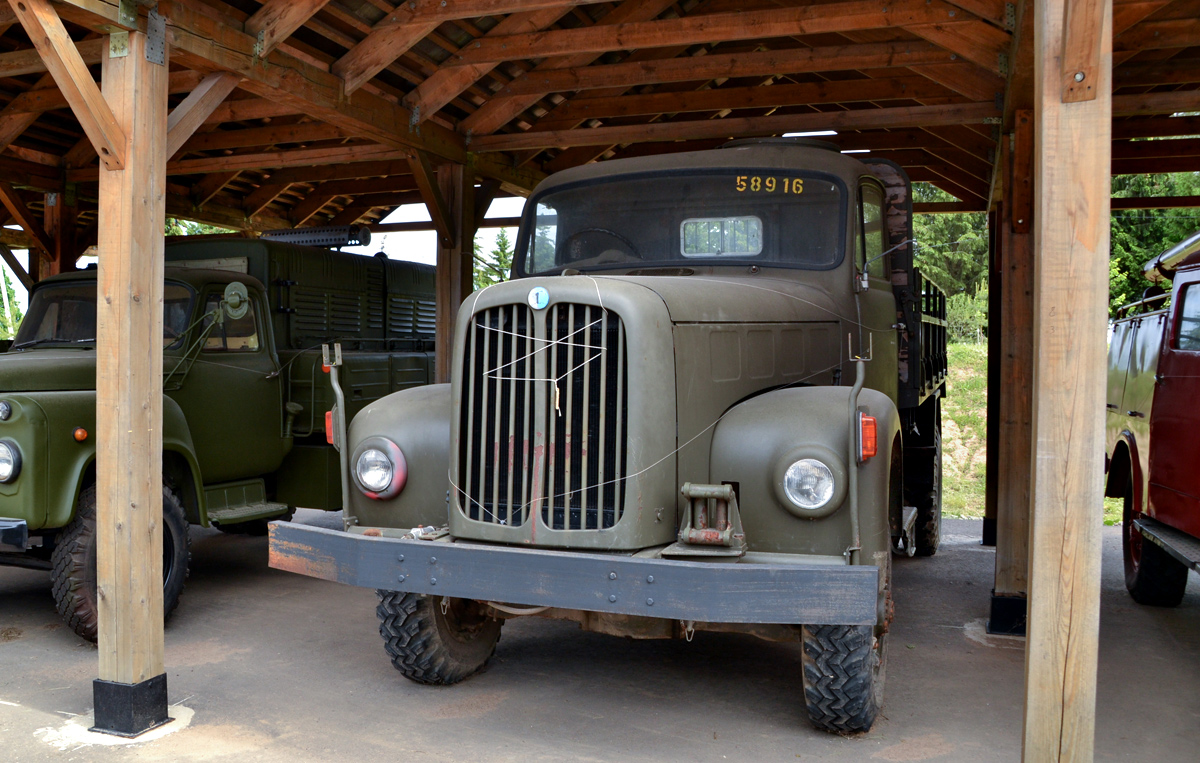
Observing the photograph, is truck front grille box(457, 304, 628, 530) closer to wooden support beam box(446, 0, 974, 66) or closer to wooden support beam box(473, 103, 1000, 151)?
wooden support beam box(446, 0, 974, 66)

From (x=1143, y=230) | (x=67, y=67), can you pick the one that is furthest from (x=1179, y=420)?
(x=1143, y=230)

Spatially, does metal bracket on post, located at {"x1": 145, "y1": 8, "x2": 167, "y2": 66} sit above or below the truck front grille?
above

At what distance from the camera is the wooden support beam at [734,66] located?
6219 mm

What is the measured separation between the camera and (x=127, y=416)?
12.4ft

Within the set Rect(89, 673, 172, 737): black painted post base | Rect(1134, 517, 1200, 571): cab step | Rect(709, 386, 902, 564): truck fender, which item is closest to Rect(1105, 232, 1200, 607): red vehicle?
Rect(1134, 517, 1200, 571): cab step

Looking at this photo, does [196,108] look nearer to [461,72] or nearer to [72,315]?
[72,315]

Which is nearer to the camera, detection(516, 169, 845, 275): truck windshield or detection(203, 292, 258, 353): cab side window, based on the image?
detection(516, 169, 845, 275): truck windshield

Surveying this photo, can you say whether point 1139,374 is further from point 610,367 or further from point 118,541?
point 118,541

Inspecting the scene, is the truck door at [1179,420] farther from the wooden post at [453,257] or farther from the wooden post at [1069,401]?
the wooden post at [453,257]

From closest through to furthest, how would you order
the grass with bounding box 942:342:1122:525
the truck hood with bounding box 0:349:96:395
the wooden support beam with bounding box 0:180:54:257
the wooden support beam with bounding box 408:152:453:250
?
1. the truck hood with bounding box 0:349:96:395
2. the wooden support beam with bounding box 408:152:453:250
3. the wooden support beam with bounding box 0:180:54:257
4. the grass with bounding box 942:342:1122:525

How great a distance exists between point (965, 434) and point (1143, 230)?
7629 millimetres

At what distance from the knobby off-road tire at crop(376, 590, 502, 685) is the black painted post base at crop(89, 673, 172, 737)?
2.99ft

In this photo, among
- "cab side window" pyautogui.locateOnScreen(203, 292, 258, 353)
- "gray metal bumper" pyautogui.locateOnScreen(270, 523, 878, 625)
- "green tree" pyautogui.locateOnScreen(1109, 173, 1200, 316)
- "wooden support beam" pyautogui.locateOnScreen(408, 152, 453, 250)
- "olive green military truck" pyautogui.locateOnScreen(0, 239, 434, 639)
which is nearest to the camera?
"gray metal bumper" pyautogui.locateOnScreen(270, 523, 878, 625)

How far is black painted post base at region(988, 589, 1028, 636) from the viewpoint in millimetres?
5188
